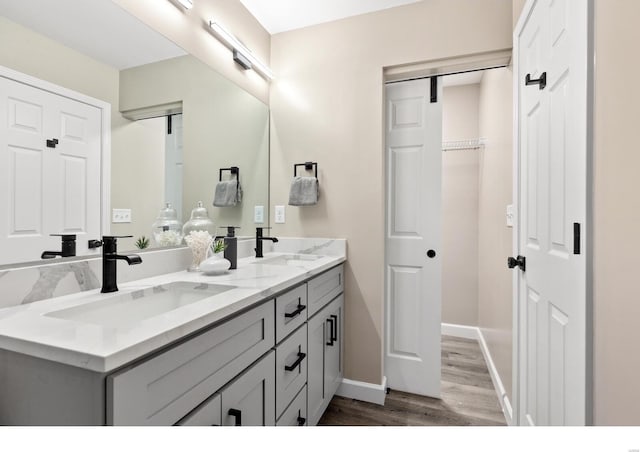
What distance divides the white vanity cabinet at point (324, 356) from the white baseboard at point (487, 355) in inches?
37.3

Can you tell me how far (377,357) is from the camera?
1.97m

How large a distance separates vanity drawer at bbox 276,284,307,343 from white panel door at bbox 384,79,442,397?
87 cm

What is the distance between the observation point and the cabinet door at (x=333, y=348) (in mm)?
1720

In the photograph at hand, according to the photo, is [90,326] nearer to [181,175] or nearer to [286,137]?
[181,175]

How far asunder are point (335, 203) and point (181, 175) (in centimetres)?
95

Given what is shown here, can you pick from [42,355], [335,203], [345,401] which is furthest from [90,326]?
[345,401]

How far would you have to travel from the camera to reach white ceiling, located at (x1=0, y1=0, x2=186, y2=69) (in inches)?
38.2

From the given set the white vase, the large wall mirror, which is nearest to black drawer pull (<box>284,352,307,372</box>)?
the white vase

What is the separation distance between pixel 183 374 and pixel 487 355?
2433mm

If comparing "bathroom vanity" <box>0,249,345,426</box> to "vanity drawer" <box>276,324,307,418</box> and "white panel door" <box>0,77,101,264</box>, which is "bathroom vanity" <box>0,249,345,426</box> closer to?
"vanity drawer" <box>276,324,307,418</box>

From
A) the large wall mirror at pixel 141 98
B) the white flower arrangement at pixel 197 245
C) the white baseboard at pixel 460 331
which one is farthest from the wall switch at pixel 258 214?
the white baseboard at pixel 460 331

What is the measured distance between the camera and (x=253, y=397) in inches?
40.3

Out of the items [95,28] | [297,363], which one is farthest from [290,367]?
[95,28]

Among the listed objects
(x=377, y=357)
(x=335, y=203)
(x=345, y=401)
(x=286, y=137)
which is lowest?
(x=345, y=401)
